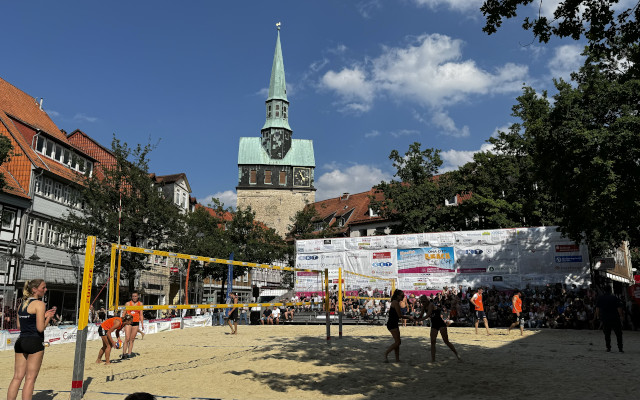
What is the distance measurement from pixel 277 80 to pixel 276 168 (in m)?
14.1

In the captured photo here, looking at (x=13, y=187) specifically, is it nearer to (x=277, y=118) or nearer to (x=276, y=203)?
Result: (x=276, y=203)

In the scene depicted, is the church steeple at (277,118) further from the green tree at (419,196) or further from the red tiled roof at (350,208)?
the green tree at (419,196)

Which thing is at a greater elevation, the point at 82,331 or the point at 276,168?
the point at 276,168

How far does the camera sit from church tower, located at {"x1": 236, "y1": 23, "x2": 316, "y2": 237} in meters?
68.1

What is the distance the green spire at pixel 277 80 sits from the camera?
2869 inches

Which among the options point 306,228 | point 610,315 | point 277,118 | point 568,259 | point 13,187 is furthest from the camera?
point 277,118

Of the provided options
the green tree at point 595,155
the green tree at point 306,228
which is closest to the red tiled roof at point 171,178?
the green tree at point 306,228

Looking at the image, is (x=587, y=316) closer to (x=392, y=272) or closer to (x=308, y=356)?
(x=392, y=272)

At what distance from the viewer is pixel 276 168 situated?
70.1 metres

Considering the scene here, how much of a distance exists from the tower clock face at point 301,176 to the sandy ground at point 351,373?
183 ft

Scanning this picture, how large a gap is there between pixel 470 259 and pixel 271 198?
1672 inches

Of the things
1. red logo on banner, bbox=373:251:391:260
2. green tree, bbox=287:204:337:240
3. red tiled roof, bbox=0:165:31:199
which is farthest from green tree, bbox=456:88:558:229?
red tiled roof, bbox=0:165:31:199

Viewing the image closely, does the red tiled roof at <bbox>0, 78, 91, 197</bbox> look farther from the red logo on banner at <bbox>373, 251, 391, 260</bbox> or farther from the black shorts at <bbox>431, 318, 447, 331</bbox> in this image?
the black shorts at <bbox>431, 318, 447, 331</bbox>

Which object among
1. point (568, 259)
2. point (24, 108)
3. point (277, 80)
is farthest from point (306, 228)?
point (277, 80)
